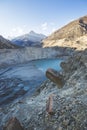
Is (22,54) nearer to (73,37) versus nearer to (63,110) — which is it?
(73,37)

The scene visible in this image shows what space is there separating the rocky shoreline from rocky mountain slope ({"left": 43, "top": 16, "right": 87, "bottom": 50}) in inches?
2632

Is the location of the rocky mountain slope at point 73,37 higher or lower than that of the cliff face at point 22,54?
higher

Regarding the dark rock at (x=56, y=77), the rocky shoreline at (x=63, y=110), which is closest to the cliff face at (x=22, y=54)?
the dark rock at (x=56, y=77)

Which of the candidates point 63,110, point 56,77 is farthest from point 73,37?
point 63,110

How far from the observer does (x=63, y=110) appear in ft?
32.4

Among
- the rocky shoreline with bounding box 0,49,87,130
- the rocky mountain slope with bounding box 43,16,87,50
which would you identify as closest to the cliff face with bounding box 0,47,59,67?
the rocky mountain slope with bounding box 43,16,87,50

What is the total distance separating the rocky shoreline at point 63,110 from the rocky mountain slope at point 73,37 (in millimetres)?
66843

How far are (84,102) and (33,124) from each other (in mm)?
2359

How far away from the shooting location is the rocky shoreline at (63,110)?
919 centimetres

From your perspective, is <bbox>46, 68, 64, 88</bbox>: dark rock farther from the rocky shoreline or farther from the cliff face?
the cliff face

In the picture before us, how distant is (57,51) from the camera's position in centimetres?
8338

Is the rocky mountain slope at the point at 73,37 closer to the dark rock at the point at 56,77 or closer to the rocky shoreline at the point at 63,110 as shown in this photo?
the dark rock at the point at 56,77

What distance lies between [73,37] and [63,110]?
313 feet

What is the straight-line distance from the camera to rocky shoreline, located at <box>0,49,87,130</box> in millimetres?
9188
